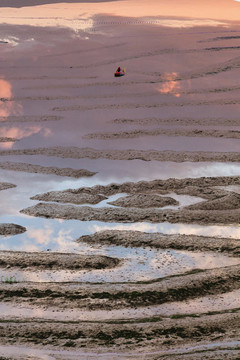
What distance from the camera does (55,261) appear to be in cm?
1201

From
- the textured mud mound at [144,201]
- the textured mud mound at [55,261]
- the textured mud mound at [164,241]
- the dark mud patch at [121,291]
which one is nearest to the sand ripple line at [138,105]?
the textured mud mound at [144,201]

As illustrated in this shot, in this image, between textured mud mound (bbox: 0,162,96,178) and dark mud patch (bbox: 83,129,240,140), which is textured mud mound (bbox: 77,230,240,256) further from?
dark mud patch (bbox: 83,129,240,140)

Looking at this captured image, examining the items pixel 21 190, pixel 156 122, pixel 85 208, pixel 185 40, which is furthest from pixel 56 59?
pixel 85 208

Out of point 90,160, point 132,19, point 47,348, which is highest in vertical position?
point 132,19

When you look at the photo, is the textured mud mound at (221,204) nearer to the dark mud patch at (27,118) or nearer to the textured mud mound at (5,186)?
the textured mud mound at (5,186)

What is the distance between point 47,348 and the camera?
905cm

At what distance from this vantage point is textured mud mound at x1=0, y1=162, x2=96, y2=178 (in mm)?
17172

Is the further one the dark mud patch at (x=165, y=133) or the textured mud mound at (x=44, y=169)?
the dark mud patch at (x=165, y=133)

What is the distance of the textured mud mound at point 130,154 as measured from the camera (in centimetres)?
1823

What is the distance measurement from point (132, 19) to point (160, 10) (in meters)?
2.66

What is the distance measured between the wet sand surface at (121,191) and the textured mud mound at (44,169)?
5cm

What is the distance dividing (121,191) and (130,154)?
3116 mm

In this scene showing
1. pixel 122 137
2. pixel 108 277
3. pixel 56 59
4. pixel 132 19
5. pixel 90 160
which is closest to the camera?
pixel 108 277

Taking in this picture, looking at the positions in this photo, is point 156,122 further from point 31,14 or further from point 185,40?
point 31,14
